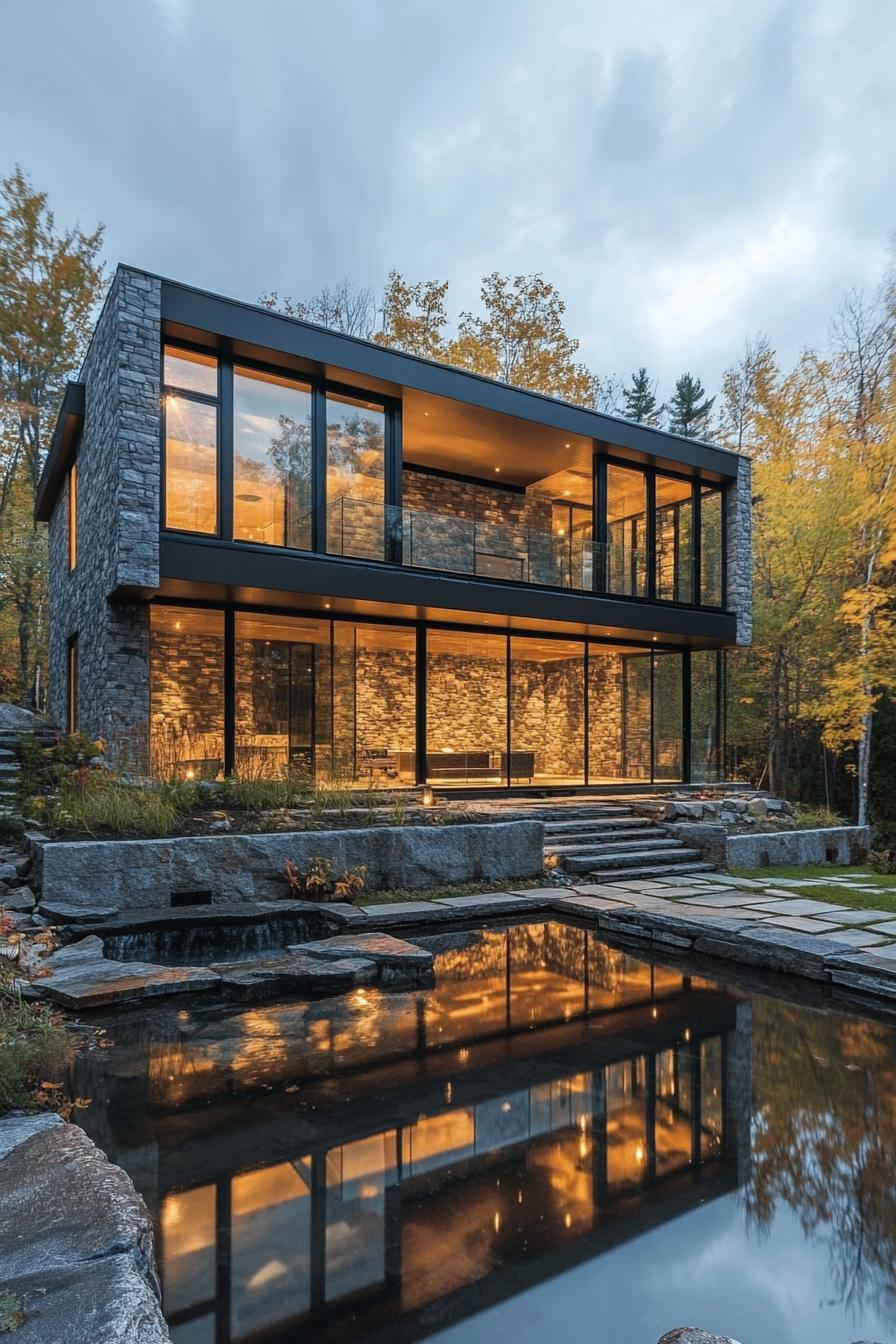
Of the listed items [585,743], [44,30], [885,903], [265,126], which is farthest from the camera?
[265,126]

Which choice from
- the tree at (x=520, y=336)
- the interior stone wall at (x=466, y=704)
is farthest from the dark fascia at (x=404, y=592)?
the tree at (x=520, y=336)

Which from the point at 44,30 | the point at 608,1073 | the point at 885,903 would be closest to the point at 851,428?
the point at 885,903

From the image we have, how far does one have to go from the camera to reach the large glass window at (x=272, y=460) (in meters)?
10.4

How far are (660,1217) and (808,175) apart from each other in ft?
104

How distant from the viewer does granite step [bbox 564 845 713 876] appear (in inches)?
352

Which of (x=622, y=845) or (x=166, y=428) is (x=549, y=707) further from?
(x=166, y=428)

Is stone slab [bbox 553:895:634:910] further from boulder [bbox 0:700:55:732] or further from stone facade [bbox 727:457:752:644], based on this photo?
stone facade [bbox 727:457:752:644]

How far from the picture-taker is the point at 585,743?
14539mm

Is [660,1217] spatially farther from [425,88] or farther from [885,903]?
[425,88]

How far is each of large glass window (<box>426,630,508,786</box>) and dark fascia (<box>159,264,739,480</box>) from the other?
12.7 ft

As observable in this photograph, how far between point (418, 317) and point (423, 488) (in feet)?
30.3

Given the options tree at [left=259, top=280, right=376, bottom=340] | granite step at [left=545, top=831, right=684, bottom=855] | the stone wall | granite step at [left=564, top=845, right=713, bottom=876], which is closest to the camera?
granite step at [left=564, top=845, right=713, bottom=876]

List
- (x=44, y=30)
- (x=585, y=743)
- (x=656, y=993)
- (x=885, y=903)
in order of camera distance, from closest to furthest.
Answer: (x=656, y=993) → (x=885, y=903) → (x=585, y=743) → (x=44, y=30)

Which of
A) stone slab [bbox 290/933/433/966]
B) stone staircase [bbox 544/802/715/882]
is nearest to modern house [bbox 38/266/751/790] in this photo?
stone staircase [bbox 544/802/715/882]
